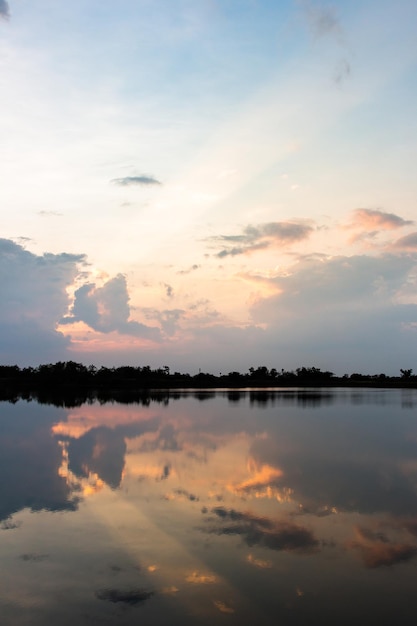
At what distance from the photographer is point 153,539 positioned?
11633mm

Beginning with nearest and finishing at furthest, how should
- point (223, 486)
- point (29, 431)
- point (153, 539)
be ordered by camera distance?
point (153, 539), point (223, 486), point (29, 431)

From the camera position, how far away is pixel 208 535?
11.9 metres

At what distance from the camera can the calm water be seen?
842cm

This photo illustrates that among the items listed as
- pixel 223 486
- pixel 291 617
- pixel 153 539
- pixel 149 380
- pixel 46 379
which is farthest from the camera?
pixel 149 380

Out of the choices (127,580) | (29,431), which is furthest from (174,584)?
A: (29,431)

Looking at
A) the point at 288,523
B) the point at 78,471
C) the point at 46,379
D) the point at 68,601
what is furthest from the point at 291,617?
the point at 46,379

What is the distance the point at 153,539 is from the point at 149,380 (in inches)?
7204

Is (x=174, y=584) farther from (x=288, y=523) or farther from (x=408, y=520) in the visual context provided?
(x=408, y=520)

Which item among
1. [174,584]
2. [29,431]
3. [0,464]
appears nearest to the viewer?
[174,584]

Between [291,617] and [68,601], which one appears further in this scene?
[68,601]

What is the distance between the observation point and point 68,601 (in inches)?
340

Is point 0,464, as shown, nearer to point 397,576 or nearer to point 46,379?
point 397,576

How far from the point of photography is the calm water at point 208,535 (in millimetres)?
8422

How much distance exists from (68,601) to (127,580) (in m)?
1.20
